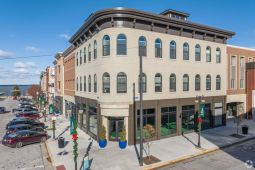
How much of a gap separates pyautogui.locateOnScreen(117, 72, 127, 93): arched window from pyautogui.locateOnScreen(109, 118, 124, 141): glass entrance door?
296 cm

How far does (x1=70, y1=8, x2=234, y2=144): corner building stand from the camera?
20141 mm

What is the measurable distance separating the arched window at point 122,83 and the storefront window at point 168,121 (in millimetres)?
5313

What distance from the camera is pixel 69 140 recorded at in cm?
2266

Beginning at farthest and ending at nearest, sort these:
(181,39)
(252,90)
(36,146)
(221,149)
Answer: (252,90) → (181,39) → (36,146) → (221,149)

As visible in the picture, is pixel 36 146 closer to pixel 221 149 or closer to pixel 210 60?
→ pixel 221 149

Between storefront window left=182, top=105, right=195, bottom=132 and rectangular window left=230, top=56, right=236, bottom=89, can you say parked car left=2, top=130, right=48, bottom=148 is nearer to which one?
storefront window left=182, top=105, right=195, bottom=132

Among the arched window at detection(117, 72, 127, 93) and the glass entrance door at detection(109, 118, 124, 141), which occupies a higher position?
the arched window at detection(117, 72, 127, 93)

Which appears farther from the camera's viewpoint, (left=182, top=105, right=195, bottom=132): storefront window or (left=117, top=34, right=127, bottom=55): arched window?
(left=182, top=105, right=195, bottom=132): storefront window

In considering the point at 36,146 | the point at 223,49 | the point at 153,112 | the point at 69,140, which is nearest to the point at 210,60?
the point at 223,49

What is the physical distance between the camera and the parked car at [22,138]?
20469 millimetres

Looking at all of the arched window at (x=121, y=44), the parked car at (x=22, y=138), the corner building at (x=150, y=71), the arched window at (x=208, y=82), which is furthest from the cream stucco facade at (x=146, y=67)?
the parked car at (x=22, y=138)

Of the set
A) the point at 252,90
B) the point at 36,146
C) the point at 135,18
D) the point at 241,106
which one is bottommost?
the point at 36,146

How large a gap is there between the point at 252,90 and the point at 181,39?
18507 millimetres

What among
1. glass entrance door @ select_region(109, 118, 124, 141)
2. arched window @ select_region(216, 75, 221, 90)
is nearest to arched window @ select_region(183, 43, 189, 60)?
arched window @ select_region(216, 75, 221, 90)
